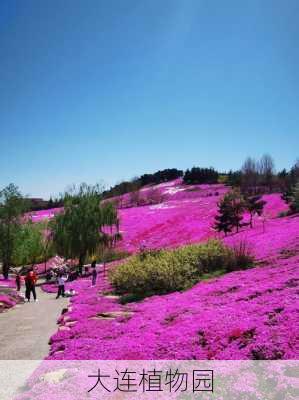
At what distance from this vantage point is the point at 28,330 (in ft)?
48.9

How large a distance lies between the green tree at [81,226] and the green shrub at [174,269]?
62.6ft

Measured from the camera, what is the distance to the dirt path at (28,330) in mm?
11789

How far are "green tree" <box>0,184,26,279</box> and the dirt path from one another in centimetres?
2409

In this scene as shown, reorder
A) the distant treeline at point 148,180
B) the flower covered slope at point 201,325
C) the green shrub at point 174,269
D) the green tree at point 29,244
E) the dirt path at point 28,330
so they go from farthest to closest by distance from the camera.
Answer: the distant treeline at point 148,180
the green tree at point 29,244
the green shrub at point 174,269
the dirt path at point 28,330
the flower covered slope at point 201,325

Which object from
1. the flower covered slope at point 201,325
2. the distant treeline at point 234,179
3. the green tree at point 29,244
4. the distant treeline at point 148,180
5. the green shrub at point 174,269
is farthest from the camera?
the distant treeline at point 148,180

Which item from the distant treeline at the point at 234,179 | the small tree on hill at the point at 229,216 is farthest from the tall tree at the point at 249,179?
the small tree on hill at the point at 229,216

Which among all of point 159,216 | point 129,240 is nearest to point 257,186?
point 159,216

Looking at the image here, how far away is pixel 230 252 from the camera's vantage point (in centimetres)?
2161

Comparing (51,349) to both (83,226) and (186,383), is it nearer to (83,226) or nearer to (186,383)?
(186,383)

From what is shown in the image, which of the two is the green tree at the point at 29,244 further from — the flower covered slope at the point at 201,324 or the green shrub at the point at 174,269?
the flower covered slope at the point at 201,324

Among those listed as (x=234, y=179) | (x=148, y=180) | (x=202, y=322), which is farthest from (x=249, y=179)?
(x=202, y=322)

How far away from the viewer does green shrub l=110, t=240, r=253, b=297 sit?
756 inches

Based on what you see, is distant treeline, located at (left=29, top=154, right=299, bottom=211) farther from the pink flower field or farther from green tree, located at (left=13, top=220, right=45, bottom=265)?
the pink flower field

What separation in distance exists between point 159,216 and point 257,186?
4020 cm
